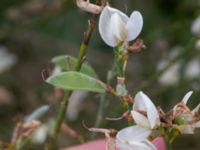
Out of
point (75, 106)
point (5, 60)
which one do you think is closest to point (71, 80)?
point (75, 106)

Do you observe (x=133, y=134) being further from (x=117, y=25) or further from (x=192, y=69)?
(x=192, y=69)

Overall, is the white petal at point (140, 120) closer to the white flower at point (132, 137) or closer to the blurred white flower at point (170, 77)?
the white flower at point (132, 137)

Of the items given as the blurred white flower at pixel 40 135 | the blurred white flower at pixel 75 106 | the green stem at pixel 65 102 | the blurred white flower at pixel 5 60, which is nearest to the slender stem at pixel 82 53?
the green stem at pixel 65 102

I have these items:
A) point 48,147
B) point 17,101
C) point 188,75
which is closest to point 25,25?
point 17,101

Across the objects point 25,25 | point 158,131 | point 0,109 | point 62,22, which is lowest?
point 0,109

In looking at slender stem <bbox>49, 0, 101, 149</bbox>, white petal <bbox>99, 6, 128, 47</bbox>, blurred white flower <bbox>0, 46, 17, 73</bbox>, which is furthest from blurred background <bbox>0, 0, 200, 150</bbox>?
white petal <bbox>99, 6, 128, 47</bbox>

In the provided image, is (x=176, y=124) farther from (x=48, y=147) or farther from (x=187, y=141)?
(x=187, y=141)

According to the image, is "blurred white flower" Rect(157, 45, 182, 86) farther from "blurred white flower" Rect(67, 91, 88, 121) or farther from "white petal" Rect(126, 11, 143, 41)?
"white petal" Rect(126, 11, 143, 41)
